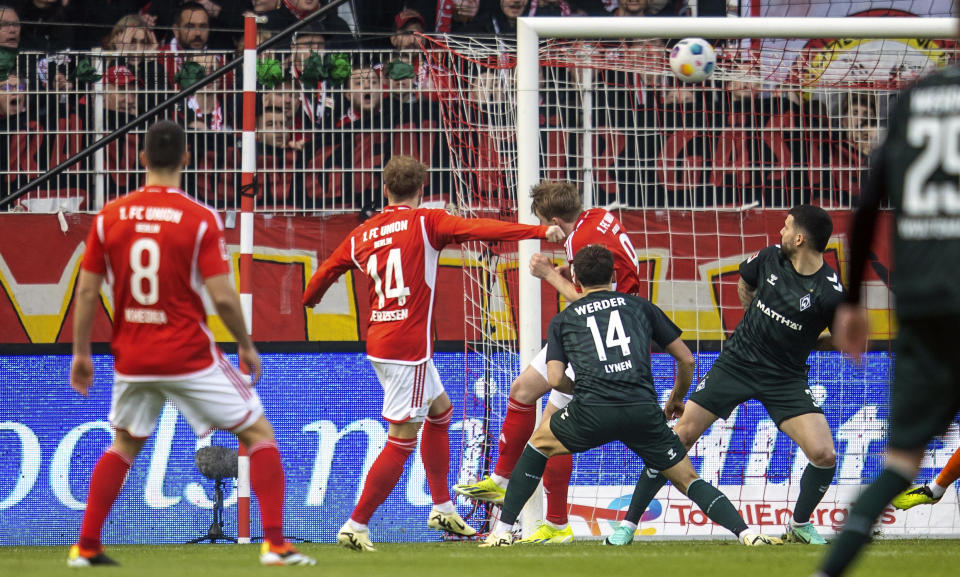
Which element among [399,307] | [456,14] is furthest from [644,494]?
[456,14]

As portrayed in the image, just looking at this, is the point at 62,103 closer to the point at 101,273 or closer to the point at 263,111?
the point at 263,111

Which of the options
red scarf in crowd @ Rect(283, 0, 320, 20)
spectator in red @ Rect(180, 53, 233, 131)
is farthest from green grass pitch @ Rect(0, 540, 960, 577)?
red scarf in crowd @ Rect(283, 0, 320, 20)

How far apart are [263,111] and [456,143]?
1626 millimetres

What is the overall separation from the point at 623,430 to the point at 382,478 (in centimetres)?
128

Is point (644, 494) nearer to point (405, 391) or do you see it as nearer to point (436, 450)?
point (436, 450)

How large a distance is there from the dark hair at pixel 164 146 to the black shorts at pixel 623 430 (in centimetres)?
256

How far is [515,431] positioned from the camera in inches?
293

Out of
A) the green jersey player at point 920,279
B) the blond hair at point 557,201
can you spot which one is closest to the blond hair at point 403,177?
the blond hair at point 557,201

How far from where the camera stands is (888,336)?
30.6 feet

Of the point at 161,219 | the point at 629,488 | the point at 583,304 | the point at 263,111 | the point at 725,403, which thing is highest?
the point at 263,111

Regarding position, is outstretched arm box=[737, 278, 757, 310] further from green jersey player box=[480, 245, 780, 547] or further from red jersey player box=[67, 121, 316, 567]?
red jersey player box=[67, 121, 316, 567]

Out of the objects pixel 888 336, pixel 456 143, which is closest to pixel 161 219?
pixel 456 143

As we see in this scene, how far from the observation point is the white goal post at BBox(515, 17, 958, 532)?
25.2 feet

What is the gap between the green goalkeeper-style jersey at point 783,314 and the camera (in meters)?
7.10
